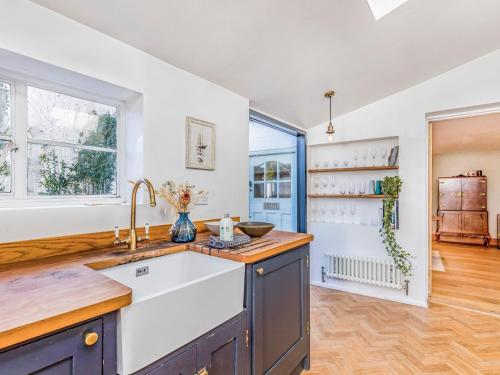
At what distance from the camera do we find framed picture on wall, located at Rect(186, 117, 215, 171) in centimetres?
195

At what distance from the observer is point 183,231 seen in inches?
63.5

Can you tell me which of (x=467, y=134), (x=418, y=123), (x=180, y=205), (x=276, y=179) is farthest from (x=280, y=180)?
(x=467, y=134)

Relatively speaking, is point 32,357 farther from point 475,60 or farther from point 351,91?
point 475,60

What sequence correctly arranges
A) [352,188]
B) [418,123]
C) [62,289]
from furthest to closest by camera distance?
[352,188]
[418,123]
[62,289]

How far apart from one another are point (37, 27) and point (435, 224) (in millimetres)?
7259

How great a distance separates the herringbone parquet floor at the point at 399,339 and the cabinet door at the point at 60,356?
155 cm

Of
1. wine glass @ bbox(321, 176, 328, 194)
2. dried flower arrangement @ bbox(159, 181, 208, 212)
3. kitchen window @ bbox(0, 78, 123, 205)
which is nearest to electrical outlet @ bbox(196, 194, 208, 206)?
dried flower arrangement @ bbox(159, 181, 208, 212)

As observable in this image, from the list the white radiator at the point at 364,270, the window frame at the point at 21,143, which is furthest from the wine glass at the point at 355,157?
the window frame at the point at 21,143

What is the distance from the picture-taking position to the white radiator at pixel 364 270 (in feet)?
9.61

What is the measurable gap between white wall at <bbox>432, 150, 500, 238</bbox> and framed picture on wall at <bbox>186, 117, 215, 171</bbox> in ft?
19.6

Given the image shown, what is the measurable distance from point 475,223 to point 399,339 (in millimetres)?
4791

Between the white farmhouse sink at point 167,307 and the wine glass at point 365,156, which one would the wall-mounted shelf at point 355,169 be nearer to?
the wine glass at point 365,156

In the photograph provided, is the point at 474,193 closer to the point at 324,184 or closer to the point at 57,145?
the point at 324,184

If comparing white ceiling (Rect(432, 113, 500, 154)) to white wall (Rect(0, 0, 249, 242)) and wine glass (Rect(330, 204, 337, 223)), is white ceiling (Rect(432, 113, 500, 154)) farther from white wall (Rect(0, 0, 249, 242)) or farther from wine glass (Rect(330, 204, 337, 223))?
white wall (Rect(0, 0, 249, 242))
